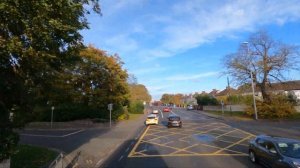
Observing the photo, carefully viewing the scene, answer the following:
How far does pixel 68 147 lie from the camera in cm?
2161

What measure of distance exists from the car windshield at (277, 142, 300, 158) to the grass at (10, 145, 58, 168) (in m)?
9.75

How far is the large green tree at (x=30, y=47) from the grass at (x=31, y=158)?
6.50ft

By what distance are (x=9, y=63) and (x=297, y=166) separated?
10006mm

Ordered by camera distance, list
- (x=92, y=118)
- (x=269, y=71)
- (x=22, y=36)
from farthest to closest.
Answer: (x=269, y=71) → (x=92, y=118) → (x=22, y=36)

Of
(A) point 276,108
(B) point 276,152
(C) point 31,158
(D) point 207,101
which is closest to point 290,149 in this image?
(B) point 276,152

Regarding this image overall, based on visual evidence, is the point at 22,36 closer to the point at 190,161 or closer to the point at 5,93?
the point at 5,93

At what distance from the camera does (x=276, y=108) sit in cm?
4588

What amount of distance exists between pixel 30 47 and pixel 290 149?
10193mm

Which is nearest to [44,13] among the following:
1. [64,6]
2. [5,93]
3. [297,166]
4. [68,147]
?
[64,6]

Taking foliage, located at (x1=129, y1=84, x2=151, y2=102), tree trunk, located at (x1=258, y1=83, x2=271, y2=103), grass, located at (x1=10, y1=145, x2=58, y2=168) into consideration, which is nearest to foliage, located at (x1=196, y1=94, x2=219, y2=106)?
foliage, located at (x1=129, y1=84, x2=151, y2=102)

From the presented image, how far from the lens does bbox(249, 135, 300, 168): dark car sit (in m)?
12.4

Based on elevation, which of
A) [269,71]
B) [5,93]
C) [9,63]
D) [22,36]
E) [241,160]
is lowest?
[241,160]

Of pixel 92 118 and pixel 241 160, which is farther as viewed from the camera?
pixel 92 118

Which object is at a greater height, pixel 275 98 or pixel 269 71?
pixel 269 71
